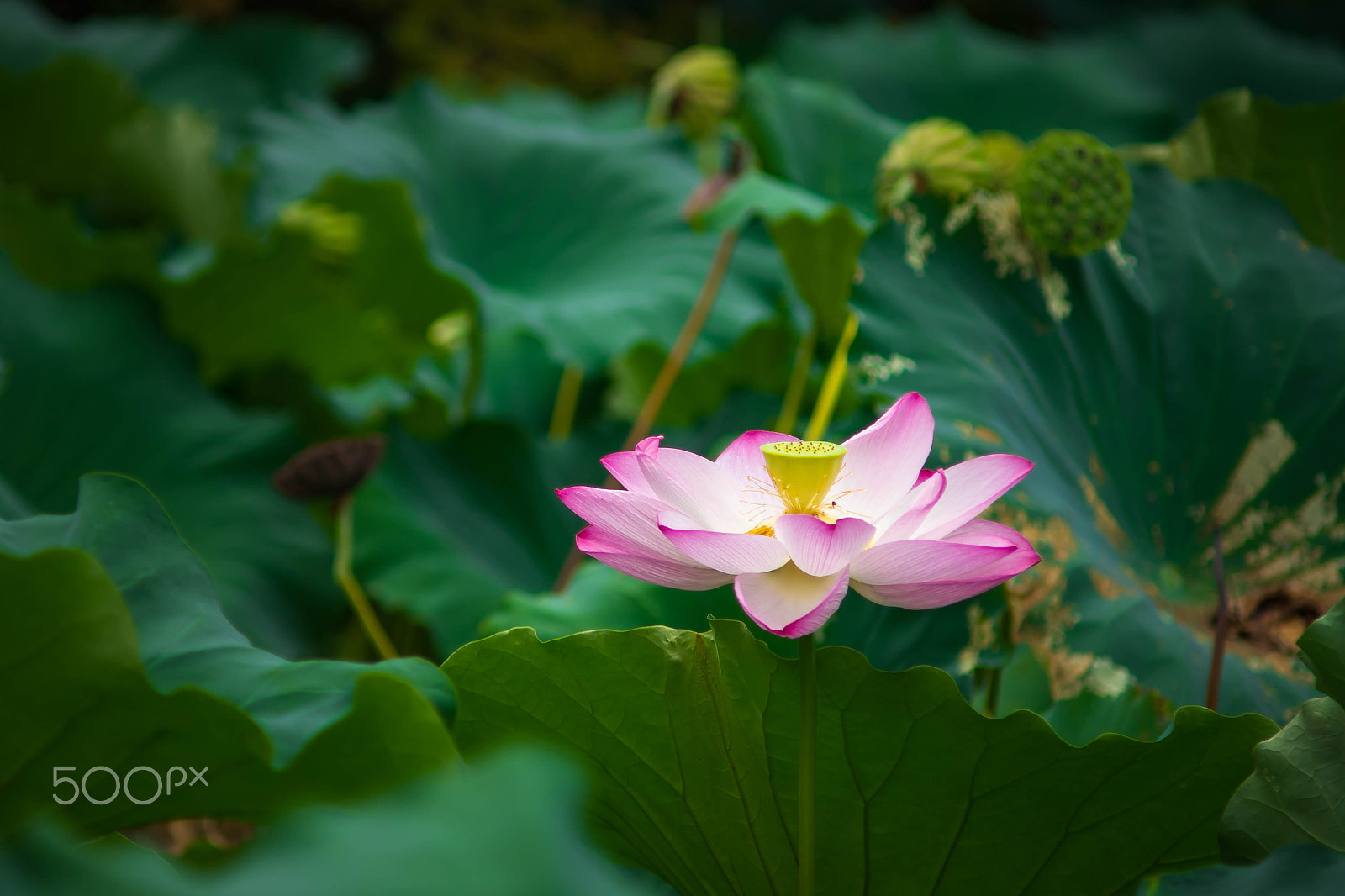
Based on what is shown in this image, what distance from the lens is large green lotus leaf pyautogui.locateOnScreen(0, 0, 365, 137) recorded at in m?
2.37

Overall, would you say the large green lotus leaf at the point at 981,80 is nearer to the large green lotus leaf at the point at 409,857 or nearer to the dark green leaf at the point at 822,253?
the dark green leaf at the point at 822,253

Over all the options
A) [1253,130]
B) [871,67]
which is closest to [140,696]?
[1253,130]

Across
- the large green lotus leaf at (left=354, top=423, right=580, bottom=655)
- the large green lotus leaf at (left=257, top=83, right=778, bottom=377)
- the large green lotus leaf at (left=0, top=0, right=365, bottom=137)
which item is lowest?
the large green lotus leaf at (left=0, top=0, right=365, bottom=137)

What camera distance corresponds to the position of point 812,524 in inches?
14.2

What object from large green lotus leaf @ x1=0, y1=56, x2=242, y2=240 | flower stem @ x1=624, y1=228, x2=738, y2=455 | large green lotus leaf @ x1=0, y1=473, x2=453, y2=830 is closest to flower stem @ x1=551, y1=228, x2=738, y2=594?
flower stem @ x1=624, y1=228, x2=738, y2=455

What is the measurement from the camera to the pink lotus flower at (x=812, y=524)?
0.37m

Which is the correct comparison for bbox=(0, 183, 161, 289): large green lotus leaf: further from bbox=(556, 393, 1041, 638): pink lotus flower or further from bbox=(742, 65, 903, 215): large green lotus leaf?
bbox=(556, 393, 1041, 638): pink lotus flower

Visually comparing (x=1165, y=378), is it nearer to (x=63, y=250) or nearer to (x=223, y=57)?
(x=63, y=250)

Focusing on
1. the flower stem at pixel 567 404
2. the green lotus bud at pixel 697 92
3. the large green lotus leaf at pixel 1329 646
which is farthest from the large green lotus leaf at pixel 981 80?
the large green lotus leaf at pixel 1329 646

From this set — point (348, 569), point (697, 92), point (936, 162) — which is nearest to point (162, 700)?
point (348, 569)

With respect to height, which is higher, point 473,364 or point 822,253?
point 822,253

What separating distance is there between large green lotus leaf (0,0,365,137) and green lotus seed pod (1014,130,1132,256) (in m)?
2.04

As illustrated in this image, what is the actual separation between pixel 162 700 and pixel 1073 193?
628mm

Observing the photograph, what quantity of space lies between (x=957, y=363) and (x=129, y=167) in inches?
53.9
